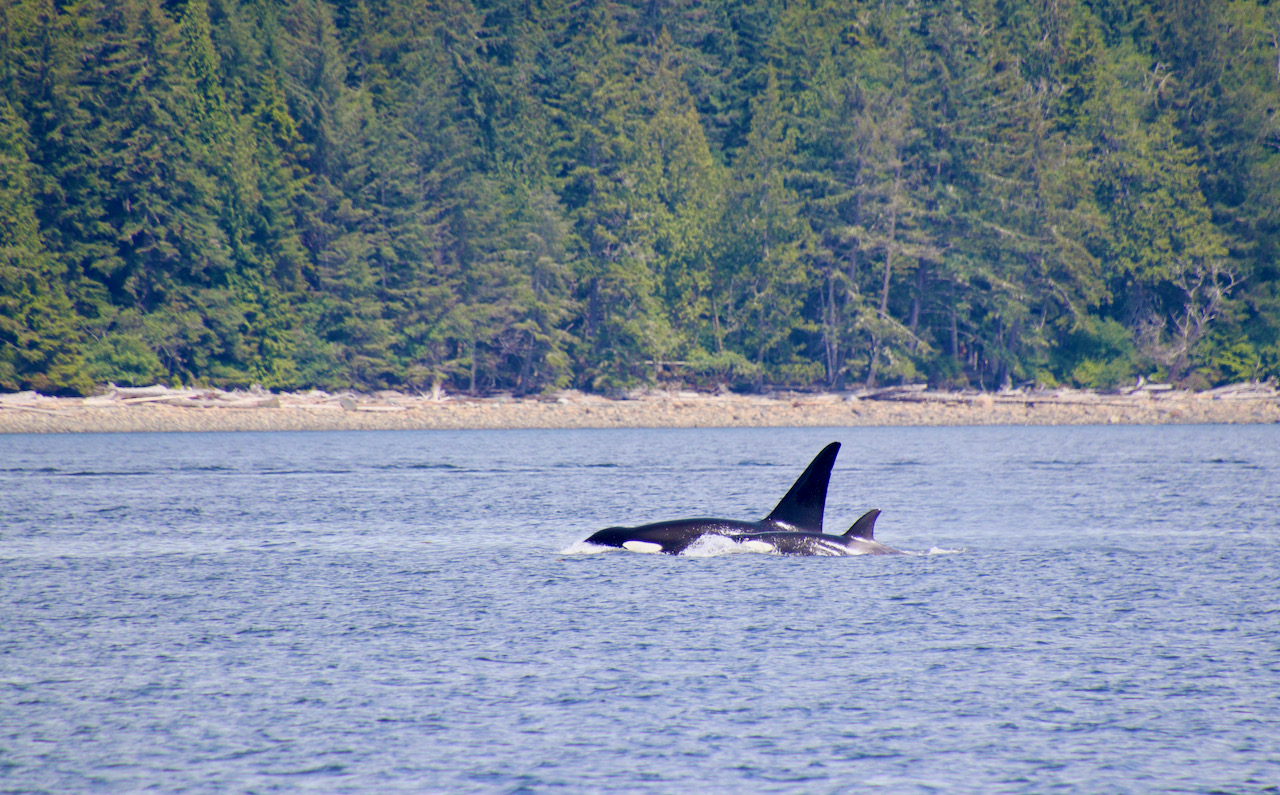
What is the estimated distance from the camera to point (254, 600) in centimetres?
1695

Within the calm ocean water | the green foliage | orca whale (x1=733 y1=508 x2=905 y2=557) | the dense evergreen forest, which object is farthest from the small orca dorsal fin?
the green foliage

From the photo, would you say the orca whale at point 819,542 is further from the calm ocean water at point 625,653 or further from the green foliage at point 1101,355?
the green foliage at point 1101,355

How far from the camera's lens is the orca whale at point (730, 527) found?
65.5 feet

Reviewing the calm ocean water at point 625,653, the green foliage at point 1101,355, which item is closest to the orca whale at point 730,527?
the calm ocean water at point 625,653

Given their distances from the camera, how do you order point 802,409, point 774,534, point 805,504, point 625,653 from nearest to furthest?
point 625,653 → point 774,534 → point 805,504 → point 802,409

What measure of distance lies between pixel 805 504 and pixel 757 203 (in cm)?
6435

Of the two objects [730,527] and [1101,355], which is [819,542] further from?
[1101,355]

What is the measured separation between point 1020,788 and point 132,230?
6819 centimetres

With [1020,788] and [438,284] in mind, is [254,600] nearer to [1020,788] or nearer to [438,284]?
[1020,788]

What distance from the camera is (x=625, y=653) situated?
1344 cm

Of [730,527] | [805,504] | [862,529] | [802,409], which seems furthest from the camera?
[802,409]

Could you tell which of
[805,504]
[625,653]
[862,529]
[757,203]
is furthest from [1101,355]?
[625,653]

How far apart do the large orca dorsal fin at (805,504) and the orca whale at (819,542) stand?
7.5 inches

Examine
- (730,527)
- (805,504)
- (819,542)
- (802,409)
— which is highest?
(802,409)
